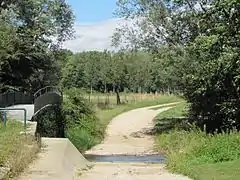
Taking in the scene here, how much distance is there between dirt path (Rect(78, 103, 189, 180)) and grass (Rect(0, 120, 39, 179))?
5.70 feet

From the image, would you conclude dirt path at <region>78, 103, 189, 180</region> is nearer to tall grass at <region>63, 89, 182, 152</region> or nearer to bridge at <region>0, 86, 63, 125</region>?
tall grass at <region>63, 89, 182, 152</region>

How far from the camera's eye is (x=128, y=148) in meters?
35.1

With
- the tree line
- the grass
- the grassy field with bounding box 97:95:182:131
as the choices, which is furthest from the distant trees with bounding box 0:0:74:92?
the tree line

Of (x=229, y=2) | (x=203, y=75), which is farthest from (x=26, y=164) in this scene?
(x=203, y=75)

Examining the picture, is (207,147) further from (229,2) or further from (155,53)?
(155,53)

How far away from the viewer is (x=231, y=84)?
32250mm

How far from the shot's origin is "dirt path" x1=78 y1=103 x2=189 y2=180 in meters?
16.6

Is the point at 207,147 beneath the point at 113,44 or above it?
beneath

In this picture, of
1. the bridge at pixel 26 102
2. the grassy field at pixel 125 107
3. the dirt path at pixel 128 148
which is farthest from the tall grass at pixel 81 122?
the grassy field at pixel 125 107

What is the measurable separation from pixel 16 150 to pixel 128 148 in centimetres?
1919

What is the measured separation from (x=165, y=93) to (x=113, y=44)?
63.4 metres

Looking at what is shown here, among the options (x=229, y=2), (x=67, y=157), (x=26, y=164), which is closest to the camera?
(x=26, y=164)

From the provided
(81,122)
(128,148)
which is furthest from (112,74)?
(128,148)

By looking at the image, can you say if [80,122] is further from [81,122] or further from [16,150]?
[16,150]
